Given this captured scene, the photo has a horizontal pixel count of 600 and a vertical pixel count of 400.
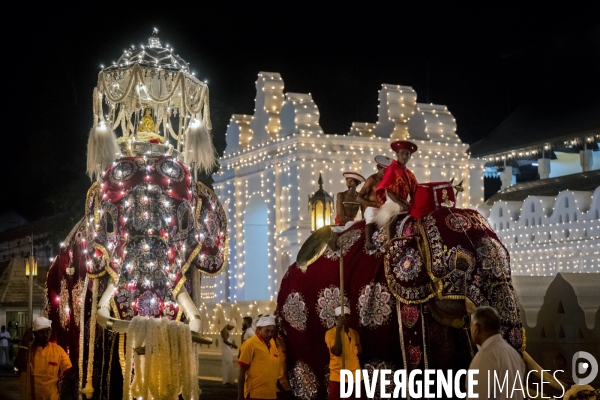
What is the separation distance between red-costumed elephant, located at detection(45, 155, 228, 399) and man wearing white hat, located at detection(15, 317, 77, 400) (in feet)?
0.98

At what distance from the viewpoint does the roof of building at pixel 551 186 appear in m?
26.0

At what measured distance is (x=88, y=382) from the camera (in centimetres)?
1012

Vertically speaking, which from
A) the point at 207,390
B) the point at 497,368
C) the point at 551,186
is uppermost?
the point at 551,186

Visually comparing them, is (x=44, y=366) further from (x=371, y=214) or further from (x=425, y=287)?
(x=425, y=287)

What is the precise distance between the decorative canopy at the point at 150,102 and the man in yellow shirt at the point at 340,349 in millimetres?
2254

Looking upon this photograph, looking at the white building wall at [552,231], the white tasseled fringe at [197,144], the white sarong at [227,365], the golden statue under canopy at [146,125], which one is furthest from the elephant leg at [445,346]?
the white building wall at [552,231]

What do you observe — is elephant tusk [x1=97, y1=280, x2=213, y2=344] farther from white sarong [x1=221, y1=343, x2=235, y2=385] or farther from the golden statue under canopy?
white sarong [x1=221, y1=343, x2=235, y2=385]

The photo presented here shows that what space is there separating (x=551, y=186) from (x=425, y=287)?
18516 millimetres

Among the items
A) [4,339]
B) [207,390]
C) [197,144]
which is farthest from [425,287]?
[4,339]

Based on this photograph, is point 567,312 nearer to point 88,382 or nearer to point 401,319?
point 401,319

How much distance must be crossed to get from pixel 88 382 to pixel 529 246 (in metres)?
16.4

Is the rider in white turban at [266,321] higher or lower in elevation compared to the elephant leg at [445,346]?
higher

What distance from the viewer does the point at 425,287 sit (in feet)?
32.1

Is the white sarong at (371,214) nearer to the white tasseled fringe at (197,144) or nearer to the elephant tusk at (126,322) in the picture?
the white tasseled fringe at (197,144)
